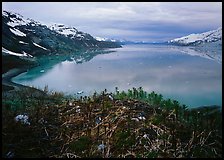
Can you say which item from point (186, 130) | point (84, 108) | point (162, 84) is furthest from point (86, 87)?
point (186, 130)

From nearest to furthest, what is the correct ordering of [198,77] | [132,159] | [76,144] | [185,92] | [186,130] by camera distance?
[132,159] → [76,144] → [186,130] → [185,92] → [198,77]

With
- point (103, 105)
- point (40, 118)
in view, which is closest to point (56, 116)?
point (40, 118)

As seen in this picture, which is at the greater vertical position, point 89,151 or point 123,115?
point 123,115

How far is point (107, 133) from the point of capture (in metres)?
3.09

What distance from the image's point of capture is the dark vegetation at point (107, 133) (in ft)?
9.21

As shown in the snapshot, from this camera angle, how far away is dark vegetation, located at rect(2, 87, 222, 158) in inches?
110

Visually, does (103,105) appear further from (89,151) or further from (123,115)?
(89,151)

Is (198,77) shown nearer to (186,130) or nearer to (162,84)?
(162,84)

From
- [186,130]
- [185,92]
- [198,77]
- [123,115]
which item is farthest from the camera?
[198,77]

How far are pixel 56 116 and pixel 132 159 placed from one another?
3.81 feet

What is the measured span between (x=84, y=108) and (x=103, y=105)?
0.23 meters

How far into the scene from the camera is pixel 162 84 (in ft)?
35.9

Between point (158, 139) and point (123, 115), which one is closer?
point (158, 139)

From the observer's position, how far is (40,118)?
326 cm
